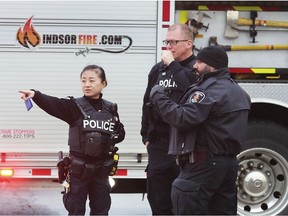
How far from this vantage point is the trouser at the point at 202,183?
13.3 feet

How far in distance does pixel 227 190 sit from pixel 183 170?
0.32 m

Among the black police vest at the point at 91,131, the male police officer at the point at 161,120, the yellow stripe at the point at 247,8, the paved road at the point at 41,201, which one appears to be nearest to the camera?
the black police vest at the point at 91,131

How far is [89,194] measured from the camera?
191 inches

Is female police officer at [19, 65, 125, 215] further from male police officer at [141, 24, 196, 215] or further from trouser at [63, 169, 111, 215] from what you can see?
male police officer at [141, 24, 196, 215]

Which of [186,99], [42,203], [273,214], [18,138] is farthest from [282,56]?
[42,203]

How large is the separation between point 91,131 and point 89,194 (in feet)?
1.66

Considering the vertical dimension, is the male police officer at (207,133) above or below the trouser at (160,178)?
above

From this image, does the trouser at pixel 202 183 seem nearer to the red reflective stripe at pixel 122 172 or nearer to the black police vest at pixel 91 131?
the black police vest at pixel 91 131

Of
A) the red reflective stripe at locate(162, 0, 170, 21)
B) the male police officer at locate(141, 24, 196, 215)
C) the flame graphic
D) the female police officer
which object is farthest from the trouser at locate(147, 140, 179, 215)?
the flame graphic

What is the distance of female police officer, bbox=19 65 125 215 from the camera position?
4660mm

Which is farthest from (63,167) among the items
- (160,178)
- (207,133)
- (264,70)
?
(264,70)

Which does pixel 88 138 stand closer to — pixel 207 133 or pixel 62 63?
pixel 207 133

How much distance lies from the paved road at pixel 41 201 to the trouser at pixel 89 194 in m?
1.31

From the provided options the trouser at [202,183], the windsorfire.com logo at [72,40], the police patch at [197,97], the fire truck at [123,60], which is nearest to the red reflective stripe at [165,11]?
the fire truck at [123,60]
